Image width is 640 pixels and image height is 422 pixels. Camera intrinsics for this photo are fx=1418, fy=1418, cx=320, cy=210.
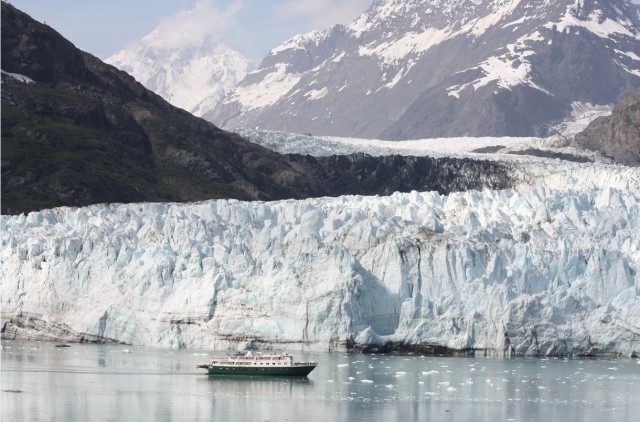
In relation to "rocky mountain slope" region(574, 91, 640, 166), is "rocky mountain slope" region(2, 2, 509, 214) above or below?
below

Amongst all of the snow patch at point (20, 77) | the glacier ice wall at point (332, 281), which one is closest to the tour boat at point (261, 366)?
the glacier ice wall at point (332, 281)

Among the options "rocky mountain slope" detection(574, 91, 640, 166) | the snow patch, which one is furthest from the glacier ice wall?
"rocky mountain slope" detection(574, 91, 640, 166)

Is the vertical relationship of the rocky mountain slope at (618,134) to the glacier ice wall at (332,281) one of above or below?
above

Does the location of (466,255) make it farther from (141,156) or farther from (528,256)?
(141,156)

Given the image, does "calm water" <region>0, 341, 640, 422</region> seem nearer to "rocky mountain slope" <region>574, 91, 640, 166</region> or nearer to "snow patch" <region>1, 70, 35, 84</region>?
"snow patch" <region>1, 70, 35, 84</region>

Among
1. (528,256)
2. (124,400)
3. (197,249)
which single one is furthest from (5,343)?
(528,256)

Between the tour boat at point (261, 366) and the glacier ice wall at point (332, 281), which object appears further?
the glacier ice wall at point (332, 281)

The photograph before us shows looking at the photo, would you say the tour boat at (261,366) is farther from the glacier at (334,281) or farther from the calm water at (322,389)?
the glacier at (334,281)

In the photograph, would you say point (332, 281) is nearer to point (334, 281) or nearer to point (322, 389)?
point (334, 281)
